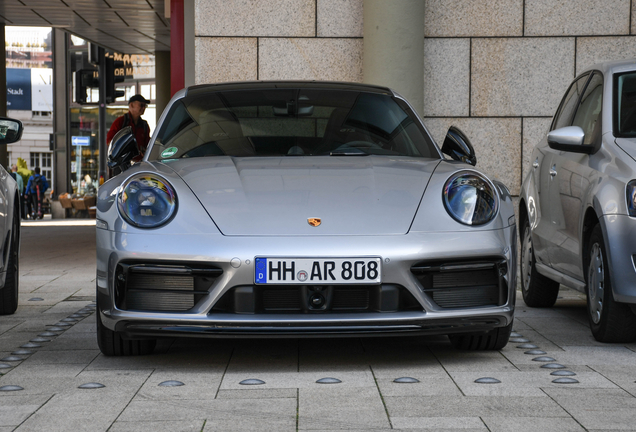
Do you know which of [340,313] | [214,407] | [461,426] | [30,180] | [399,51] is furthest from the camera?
[30,180]

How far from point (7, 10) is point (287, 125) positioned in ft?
39.2

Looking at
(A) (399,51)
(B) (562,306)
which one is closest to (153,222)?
(B) (562,306)

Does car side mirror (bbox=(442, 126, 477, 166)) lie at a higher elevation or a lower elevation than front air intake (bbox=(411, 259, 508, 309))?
higher

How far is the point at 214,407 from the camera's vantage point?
3.22m

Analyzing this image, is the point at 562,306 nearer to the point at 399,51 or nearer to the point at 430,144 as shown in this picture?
the point at 430,144

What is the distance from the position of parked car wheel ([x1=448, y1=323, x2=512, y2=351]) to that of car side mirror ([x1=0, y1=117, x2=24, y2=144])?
9.03 ft

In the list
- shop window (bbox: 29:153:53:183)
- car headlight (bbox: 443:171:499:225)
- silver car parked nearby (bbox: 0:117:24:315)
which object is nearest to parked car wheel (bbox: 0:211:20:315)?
silver car parked nearby (bbox: 0:117:24:315)

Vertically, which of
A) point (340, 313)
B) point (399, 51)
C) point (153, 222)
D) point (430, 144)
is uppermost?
point (399, 51)

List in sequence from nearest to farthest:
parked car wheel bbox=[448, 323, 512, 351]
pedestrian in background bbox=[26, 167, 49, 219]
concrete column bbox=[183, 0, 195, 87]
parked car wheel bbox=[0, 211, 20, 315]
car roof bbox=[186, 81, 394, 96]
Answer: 1. parked car wheel bbox=[448, 323, 512, 351]
2. car roof bbox=[186, 81, 394, 96]
3. parked car wheel bbox=[0, 211, 20, 315]
4. concrete column bbox=[183, 0, 195, 87]
5. pedestrian in background bbox=[26, 167, 49, 219]

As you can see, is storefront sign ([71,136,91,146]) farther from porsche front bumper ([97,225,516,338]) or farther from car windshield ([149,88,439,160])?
porsche front bumper ([97,225,516,338])

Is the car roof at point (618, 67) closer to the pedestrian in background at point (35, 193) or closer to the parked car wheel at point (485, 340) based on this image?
the parked car wheel at point (485, 340)

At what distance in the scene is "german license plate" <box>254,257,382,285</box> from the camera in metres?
3.69

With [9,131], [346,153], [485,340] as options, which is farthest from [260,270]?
[9,131]

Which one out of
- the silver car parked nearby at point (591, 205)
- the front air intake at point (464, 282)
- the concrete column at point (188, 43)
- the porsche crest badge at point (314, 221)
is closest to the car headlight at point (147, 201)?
the porsche crest badge at point (314, 221)
